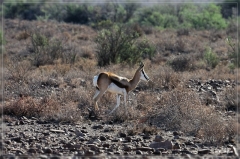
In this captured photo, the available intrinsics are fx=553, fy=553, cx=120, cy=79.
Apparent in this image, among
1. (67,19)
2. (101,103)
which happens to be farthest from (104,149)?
(67,19)

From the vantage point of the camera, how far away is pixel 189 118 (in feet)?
40.8

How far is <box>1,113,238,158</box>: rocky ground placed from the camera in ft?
30.7

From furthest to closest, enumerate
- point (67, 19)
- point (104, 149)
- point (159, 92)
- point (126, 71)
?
point (67, 19), point (126, 71), point (159, 92), point (104, 149)

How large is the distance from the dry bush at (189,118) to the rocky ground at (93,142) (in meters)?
0.26

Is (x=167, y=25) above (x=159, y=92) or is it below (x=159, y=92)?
above

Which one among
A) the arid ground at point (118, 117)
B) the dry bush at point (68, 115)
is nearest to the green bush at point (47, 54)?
the arid ground at point (118, 117)

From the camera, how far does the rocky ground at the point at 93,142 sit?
30.7ft

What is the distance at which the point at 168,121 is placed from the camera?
12484mm

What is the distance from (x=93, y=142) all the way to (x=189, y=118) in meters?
2.94

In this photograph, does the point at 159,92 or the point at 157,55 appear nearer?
the point at 159,92

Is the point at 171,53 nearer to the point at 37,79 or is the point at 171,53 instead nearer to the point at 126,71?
the point at 126,71

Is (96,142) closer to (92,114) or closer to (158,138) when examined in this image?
(158,138)

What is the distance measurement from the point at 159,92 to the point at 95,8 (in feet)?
135

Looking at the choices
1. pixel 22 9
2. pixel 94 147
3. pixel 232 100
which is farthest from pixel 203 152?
pixel 22 9
